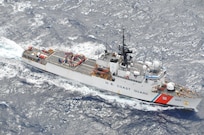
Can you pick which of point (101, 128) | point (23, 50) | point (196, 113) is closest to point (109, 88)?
point (101, 128)

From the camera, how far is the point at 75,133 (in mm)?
59969

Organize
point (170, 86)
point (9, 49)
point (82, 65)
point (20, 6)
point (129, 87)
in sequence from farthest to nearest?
1. point (20, 6)
2. point (9, 49)
3. point (82, 65)
4. point (129, 87)
5. point (170, 86)

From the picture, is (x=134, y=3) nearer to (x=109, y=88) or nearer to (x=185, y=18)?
(x=185, y=18)

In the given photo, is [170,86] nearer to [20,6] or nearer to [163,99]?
[163,99]

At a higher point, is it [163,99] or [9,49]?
[9,49]

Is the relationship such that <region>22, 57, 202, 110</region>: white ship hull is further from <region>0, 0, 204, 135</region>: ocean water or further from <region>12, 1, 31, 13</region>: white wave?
<region>12, 1, 31, 13</region>: white wave

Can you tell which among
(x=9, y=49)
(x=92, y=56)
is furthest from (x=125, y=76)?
(x=9, y=49)

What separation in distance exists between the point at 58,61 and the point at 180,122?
89.1 feet

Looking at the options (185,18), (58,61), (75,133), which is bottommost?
(75,133)

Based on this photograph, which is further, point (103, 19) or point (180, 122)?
point (103, 19)

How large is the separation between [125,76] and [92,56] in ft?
41.8

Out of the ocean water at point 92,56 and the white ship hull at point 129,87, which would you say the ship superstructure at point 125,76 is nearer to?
the white ship hull at point 129,87

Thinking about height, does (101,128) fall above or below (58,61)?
below

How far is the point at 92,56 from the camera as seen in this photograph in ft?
258
